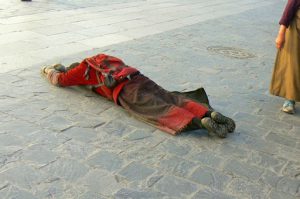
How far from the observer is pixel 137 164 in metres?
3.62

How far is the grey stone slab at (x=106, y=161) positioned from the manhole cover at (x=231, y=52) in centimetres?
414

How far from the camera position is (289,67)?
4914mm

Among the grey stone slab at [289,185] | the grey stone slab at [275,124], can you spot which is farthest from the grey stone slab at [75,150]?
the grey stone slab at [275,124]

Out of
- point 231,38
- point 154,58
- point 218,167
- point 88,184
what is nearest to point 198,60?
point 154,58

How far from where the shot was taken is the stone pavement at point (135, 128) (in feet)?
11.0

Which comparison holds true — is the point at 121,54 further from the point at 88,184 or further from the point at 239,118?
the point at 88,184

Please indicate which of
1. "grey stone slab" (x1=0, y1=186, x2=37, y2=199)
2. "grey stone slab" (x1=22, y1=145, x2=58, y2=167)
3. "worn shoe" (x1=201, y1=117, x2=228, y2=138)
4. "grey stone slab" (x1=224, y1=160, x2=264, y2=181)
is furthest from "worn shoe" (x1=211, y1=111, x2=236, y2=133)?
"grey stone slab" (x1=0, y1=186, x2=37, y2=199)

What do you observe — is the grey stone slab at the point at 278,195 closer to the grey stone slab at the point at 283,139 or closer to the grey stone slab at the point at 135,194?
the grey stone slab at the point at 135,194

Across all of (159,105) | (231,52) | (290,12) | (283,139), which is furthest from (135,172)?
(231,52)

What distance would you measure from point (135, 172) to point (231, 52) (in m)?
4.59

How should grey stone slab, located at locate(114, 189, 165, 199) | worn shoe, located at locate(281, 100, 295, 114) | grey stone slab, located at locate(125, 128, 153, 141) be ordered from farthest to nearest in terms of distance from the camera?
worn shoe, located at locate(281, 100, 295, 114) → grey stone slab, located at locate(125, 128, 153, 141) → grey stone slab, located at locate(114, 189, 165, 199)

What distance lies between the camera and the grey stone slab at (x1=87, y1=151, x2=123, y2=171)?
3545 mm

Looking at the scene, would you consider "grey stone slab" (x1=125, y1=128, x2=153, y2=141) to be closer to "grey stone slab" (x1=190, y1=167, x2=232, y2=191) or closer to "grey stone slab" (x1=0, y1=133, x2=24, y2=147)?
"grey stone slab" (x1=190, y1=167, x2=232, y2=191)

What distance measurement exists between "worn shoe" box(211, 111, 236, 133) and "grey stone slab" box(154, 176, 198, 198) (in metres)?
0.91
